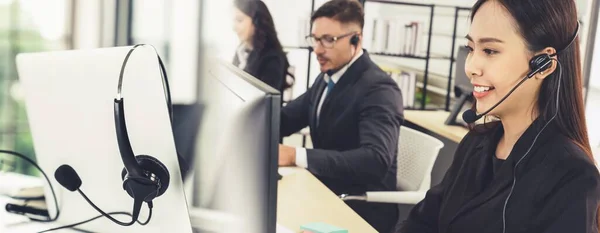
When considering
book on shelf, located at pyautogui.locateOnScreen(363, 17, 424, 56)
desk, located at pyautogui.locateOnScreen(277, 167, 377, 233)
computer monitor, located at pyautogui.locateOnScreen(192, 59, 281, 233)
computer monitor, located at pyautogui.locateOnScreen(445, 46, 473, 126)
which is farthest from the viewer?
book on shelf, located at pyautogui.locateOnScreen(363, 17, 424, 56)

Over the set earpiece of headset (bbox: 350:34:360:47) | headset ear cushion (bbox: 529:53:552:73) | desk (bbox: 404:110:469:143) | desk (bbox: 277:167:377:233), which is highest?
headset ear cushion (bbox: 529:53:552:73)

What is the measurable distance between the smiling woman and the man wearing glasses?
23.5 inches

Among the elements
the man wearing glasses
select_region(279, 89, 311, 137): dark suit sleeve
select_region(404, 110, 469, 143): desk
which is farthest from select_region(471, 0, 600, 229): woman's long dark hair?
select_region(404, 110, 469, 143): desk

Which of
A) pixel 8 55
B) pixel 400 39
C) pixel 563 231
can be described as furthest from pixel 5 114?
pixel 563 231

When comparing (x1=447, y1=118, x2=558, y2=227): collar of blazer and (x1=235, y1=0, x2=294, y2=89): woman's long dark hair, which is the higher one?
(x1=235, y1=0, x2=294, y2=89): woman's long dark hair

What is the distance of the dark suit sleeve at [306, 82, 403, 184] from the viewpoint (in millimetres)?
2062

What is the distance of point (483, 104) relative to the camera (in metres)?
1.46

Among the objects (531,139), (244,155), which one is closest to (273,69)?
(531,139)

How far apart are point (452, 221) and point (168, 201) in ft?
2.13

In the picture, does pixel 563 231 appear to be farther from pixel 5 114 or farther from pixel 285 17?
pixel 5 114

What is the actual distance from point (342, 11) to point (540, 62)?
47.9 inches

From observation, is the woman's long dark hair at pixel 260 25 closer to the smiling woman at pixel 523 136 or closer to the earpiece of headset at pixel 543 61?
the smiling woman at pixel 523 136

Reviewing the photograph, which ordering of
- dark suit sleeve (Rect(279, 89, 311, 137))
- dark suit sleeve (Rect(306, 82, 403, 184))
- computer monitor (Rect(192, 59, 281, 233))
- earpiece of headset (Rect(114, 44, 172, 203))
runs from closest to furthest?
computer monitor (Rect(192, 59, 281, 233)) → earpiece of headset (Rect(114, 44, 172, 203)) → dark suit sleeve (Rect(306, 82, 403, 184)) → dark suit sleeve (Rect(279, 89, 311, 137))

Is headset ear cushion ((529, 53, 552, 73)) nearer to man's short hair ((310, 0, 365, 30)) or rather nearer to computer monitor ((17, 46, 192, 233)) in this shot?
computer monitor ((17, 46, 192, 233))
